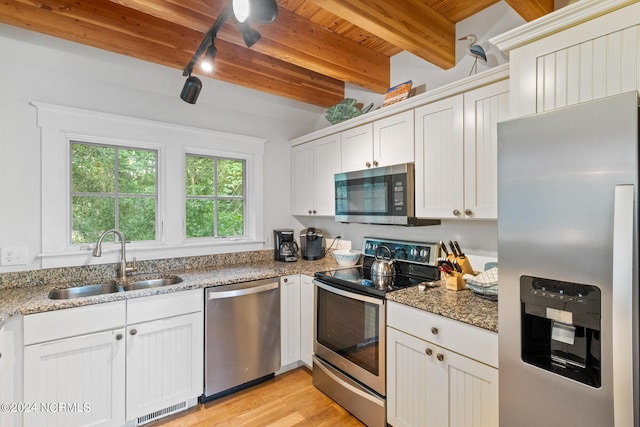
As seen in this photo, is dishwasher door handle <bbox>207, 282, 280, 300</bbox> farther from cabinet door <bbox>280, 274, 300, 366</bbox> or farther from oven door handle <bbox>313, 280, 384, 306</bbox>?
oven door handle <bbox>313, 280, 384, 306</bbox>

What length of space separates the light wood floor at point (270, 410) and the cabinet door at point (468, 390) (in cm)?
78

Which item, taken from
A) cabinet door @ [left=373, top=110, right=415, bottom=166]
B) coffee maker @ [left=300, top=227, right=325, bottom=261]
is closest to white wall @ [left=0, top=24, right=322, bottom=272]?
coffee maker @ [left=300, top=227, right=325, bottom=261]

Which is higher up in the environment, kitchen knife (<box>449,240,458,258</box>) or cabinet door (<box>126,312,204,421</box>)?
kitchen knife (<box>449,240,458,258</box>)

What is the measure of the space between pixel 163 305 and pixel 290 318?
101 centimetres

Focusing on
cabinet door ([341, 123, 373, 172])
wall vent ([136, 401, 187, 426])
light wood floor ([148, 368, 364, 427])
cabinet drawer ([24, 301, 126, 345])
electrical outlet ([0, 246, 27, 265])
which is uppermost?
cabinet door ([341, 123, 373, 172])

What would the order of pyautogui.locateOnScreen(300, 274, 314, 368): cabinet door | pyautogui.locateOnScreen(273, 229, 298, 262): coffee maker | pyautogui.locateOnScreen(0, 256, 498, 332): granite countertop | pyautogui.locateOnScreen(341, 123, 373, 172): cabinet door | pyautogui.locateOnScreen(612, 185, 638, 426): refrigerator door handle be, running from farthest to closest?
pyautogui.locateOnScreen(273, 229, 298, 262): coffee maker
pyautogui.locateOnScreen(300, 274, 314, 368): cabinet door
pyautogui.locateOnScreen(341, 123, 373, 172): cabinet door
pyautogui.locateOnScreen(0, 256, 498, 332): granite countertop
pyautogui.locateOnScreen(612, 185, 638, 426): refrigerator door handle

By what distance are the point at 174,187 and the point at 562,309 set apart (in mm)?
2661

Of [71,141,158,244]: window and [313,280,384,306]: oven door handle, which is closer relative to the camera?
[313,280,384,306]: oven door handle

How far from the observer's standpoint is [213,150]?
9.37ft

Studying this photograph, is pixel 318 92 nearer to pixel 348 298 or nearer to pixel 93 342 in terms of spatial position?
pixel 348 298

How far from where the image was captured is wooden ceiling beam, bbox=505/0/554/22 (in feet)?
5.10

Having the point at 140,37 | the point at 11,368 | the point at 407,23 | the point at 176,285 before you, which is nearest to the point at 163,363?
the point at 176,285

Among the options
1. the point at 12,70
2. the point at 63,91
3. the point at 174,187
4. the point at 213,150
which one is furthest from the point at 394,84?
the point at 12,70

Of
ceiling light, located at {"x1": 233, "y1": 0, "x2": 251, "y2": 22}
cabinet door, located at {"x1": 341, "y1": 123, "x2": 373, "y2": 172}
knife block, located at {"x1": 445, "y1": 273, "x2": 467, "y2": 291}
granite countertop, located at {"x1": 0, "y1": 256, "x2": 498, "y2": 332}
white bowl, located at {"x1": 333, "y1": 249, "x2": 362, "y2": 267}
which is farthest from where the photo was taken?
white bowl, located at {"x1": 333, "y1": 249, "x2": 362, "y2": 267}
